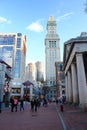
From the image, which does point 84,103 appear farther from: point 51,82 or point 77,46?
point 51,82

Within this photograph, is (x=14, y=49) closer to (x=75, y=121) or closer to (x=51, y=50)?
(x=51, y=50)

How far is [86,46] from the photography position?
25.6 meters

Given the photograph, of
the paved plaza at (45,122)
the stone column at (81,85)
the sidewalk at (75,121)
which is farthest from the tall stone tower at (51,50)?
the paved plaza at (45,122)

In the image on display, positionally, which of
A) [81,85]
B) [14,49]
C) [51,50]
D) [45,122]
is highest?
[51,50]

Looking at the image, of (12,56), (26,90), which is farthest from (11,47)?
(26,90)

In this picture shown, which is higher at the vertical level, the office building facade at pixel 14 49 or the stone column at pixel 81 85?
the office building facade at pixel 14 49

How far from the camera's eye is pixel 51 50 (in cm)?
15125

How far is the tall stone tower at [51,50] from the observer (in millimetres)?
140500

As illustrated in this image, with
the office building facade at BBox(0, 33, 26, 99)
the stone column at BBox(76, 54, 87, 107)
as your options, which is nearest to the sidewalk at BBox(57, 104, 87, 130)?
the stone column at BBox(76, 54, 87, 107)

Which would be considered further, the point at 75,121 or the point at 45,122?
the point at 75,121

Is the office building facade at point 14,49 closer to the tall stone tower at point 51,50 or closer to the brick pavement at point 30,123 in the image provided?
the tall stone tower at point 51,50

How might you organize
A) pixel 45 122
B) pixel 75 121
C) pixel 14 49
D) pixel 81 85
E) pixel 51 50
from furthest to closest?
1. pixel 51 50
2. pixel 14 49
3. pixel 81 85
4. pixel 75 121
5. pixel 45 122

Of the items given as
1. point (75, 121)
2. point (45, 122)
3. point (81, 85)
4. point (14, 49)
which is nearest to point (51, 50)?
point (14, 49)

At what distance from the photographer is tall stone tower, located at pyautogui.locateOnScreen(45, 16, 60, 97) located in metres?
140
